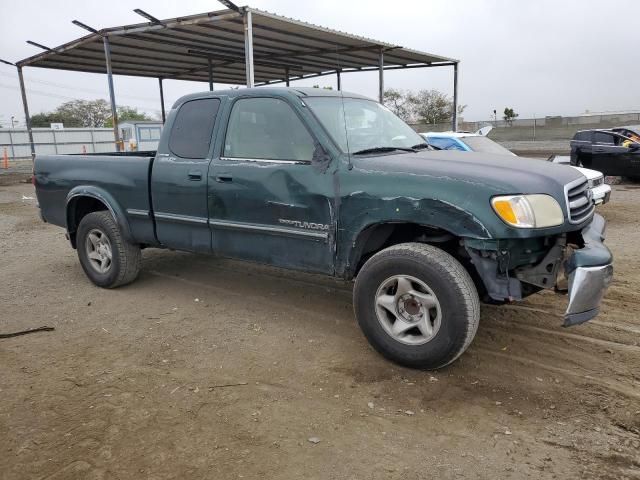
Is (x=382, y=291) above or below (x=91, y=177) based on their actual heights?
below

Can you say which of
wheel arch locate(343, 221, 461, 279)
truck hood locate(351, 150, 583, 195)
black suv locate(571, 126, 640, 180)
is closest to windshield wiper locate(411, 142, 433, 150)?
truck hood locate(351, 150, 583, 195)

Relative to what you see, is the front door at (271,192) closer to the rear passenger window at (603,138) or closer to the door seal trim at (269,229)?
the door seal trim at (269,229)

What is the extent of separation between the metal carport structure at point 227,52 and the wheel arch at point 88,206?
4.75m

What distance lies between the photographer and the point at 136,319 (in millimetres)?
4668

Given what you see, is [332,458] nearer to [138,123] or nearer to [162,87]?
[162,87]

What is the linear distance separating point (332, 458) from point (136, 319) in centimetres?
269

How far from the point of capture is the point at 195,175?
179 inches

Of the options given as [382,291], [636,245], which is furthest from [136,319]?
[636,245]

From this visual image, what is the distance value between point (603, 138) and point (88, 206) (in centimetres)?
1231

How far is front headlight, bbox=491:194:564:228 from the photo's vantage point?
3131mm

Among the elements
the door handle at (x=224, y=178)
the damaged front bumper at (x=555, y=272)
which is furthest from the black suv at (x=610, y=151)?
the door handle at (x=224, y=178)

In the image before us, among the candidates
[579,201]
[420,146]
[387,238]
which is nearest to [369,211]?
[387,238]

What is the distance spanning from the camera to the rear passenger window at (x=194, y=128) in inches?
181

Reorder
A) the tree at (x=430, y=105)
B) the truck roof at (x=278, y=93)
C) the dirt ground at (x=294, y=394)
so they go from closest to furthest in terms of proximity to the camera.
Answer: the dirt ground at (x=294, y=394)
the truck roof at (x=278, y=93)
the tree at (x=430, y=105)
